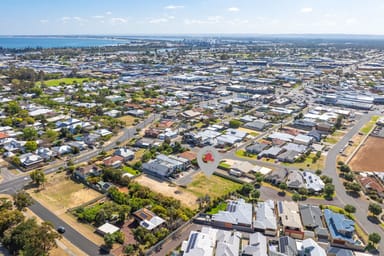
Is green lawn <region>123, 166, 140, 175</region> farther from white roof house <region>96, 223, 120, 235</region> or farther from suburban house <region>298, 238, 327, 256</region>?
suburban house <region>298, 238, 327, 256</region>

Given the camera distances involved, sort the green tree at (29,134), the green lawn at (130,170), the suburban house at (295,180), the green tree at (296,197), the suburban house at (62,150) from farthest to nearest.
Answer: the green tree at (29,134)
the suburban house at (62,150)
the green lawn at (130,170)
the suburban house at (295,180)
the green tree at (296,197)

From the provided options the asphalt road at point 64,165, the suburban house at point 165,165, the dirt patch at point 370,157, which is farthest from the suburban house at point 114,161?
the dirt patch at point 370,157

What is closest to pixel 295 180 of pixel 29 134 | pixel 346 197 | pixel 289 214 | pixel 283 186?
pixel 283 186

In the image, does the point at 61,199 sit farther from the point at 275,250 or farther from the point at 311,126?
the point at 311,126

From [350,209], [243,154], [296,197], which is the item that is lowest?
[243,154]

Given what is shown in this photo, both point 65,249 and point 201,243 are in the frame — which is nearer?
point 201,243

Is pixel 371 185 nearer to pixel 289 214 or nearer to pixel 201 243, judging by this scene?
pixel 289 214

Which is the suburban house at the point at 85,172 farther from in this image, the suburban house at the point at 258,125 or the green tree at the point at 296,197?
the suburban house at the point at 258,125
